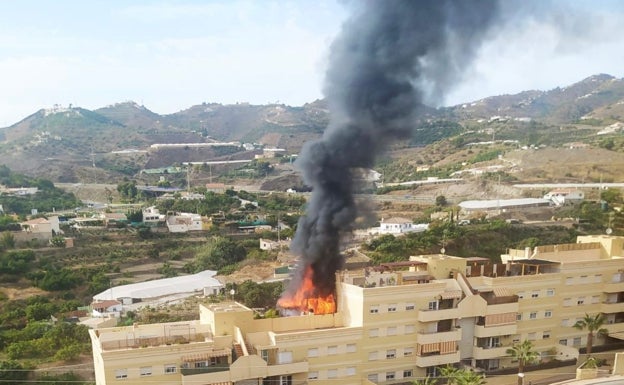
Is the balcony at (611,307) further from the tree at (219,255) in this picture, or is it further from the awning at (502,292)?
the tree at (219,255)

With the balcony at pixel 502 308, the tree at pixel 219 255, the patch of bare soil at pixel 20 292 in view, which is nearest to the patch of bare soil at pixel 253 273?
the tree at pixel 219 255

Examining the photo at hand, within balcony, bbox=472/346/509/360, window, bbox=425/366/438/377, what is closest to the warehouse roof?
window, bbox=425/366/438/377

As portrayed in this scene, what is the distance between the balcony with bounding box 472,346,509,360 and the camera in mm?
33281

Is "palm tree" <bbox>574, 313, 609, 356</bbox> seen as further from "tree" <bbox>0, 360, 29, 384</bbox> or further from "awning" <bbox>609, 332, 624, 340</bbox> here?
"tree" <bbox>0, 360, 29, 384</bbox>

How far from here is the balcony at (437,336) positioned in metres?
31.3

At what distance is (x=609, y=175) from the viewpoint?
357 feet

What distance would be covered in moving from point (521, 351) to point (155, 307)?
3470cm

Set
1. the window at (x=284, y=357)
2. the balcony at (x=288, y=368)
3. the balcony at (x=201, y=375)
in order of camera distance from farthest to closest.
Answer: the window at (x=284, y=357) < the balcony at (x=288, y=368) < the balcony at (x=201, y=375)

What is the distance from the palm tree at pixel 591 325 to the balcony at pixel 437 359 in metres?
10.3

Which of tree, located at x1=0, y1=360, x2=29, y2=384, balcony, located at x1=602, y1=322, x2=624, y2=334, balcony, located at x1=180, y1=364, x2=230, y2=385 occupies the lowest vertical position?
tree, located at x1=0, y1=360, x2=29, y2=384

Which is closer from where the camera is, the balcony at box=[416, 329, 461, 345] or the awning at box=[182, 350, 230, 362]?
the awning at box=[182, 350, 230, 362]

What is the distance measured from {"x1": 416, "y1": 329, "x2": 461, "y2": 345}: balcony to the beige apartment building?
0.06 metres

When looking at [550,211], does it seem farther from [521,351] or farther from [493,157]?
[521,351]

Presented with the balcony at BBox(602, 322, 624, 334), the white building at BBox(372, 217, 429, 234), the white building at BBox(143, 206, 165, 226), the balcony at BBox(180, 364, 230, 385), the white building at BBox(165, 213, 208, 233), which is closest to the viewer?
the balcony at BBox(180, 364, 230, 385)
